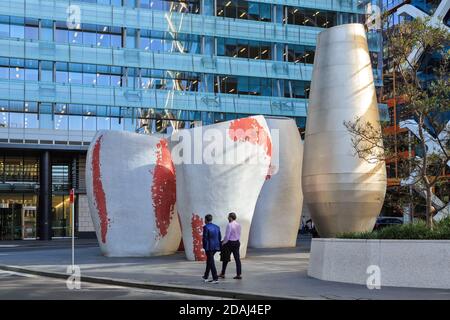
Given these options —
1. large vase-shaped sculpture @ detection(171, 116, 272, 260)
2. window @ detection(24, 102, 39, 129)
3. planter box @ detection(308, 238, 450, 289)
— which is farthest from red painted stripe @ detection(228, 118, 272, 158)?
window @ detection(24, 102, 39, 129)

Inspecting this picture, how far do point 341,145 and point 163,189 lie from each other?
6.98 m

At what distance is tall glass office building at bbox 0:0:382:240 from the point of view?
156 ft

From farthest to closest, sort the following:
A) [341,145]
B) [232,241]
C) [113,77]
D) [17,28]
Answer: [113,77] → [17,28] → [341,145] → [232,241]

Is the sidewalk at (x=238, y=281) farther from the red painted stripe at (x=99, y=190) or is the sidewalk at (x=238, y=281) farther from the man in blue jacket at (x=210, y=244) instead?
the red painted stripe at (x=99, y=190)

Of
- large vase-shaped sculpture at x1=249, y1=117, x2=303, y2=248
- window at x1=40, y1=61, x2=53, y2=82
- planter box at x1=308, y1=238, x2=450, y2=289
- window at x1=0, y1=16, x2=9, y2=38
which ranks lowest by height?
planter box at x1=308, y1=238, x2=450, y2=289

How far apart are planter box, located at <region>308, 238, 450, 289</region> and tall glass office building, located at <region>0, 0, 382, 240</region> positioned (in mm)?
36035

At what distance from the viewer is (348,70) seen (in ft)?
80.3

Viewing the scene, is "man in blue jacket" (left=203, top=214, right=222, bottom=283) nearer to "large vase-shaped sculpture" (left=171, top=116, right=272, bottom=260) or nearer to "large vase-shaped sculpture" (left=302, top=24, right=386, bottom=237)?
"large vase-shaped sculpture" (left=171, top=116, right=272, bottom=260)

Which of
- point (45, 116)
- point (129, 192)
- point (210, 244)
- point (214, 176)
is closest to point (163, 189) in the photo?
point (129, 192)

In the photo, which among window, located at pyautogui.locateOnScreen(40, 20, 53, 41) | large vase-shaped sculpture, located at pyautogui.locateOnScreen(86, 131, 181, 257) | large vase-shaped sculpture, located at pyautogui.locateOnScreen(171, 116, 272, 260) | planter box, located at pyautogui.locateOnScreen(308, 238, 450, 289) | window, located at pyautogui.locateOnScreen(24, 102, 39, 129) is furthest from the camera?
window, located at pyautogui.locateOnScreen(40, 20, 53, 41)

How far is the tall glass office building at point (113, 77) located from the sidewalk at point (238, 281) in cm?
2607

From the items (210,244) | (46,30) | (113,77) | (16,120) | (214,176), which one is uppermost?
(46,30)

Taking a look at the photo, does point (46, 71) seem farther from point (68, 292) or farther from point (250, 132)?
point (68, 292)

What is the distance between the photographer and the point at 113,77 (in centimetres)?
5059
